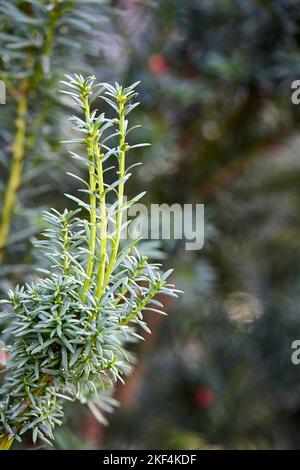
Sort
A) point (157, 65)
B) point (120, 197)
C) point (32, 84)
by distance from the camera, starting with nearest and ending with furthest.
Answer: point (120, 197) < point (32, 84) < point (157, 65)

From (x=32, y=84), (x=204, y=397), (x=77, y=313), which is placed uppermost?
(x=32, y=84)

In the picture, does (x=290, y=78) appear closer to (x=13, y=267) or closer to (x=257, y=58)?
(x=257, y=58)

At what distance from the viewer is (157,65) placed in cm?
56

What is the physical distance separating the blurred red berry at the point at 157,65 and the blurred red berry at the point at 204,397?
1.19 feet

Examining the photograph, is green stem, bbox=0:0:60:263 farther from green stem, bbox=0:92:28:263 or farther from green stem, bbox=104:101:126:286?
green stem, bbox=104:101:126:286

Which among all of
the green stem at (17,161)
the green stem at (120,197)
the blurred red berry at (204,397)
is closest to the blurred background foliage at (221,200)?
the blurred red berry at (204,397)

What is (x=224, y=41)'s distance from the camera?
0.59 meters

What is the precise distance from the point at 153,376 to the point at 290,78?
45cm

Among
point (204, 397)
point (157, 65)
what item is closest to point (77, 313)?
point (157, 65)

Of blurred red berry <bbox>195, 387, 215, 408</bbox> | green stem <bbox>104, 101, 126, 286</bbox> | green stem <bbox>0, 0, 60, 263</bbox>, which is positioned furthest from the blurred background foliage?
green stem <bbox>104, 101, 126, 286</bbox>

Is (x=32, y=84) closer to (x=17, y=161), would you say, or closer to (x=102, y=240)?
(x=17, y=161)

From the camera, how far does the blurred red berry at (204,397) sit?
0.69 meters

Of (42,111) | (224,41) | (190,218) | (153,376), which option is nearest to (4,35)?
(42,111)

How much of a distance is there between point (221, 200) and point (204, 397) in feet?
0.77
